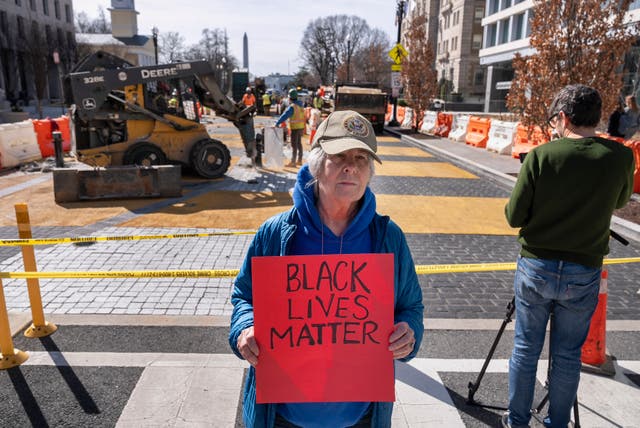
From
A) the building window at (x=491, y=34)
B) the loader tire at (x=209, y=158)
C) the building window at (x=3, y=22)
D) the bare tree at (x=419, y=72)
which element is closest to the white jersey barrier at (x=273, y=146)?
the loader tire at (x=209, y=158)

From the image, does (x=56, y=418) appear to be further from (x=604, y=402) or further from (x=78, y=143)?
(x=78, y=143)

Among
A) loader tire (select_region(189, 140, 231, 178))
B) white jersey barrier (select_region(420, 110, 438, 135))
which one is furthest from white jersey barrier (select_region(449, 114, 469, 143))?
loader tire (select_region(189, 140, 231, 178))

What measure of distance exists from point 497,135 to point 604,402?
15445 mm

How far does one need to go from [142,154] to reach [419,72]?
17607 millimetres

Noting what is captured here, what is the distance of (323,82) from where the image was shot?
87250 millimetres

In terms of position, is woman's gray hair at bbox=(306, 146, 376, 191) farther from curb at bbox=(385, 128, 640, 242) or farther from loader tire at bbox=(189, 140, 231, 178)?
loader tire at bbox=(189, 140, 231, 178)

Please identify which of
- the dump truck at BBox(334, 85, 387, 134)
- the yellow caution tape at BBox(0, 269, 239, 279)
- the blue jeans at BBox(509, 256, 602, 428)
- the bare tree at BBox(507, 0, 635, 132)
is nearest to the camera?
the blue jeans at BBox(509, 256, 602, 428)

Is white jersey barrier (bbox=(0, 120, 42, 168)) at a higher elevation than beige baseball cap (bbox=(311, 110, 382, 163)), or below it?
below

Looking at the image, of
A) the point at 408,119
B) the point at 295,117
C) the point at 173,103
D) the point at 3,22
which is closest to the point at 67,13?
the point at 3,22

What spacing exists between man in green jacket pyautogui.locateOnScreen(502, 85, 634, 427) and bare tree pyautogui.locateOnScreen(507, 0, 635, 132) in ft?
29.7

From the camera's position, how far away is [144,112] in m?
11.0

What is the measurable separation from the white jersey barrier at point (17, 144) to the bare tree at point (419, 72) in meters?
17.5

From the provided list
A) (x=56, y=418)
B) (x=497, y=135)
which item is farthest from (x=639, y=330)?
(x=497, y=135)

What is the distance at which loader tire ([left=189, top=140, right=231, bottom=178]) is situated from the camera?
38.4 ft
